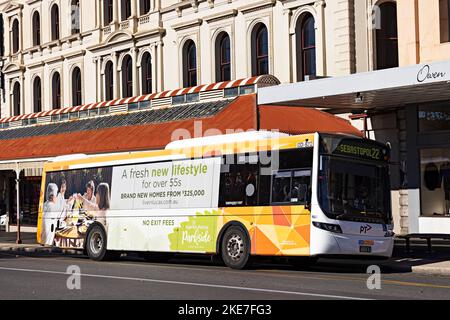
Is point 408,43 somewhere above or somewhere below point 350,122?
above

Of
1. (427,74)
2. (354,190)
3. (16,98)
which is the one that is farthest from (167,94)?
(16,98)

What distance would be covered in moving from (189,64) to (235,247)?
1931cm

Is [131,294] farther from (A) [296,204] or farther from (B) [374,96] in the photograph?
(B) [374,96]

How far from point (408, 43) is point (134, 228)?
36.1 ft

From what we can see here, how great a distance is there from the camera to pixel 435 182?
2752 cm

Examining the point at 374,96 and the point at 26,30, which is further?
the point at 26,30

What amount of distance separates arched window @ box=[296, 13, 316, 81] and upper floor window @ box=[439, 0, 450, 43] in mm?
6216

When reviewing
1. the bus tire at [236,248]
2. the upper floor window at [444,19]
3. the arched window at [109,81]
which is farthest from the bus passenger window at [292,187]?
the arched window at [109,81]

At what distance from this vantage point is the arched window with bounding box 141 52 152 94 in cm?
4022

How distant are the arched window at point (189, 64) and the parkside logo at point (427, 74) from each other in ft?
55.2

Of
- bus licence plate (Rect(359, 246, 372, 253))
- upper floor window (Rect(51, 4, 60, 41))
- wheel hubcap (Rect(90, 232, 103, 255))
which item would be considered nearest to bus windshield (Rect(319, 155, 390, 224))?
bus licence plate (Rect(359, 246, 372, 253))

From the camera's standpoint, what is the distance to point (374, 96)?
A: 25078 mm

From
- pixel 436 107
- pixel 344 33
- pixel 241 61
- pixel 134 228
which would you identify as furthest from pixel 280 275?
pixel 241 61
